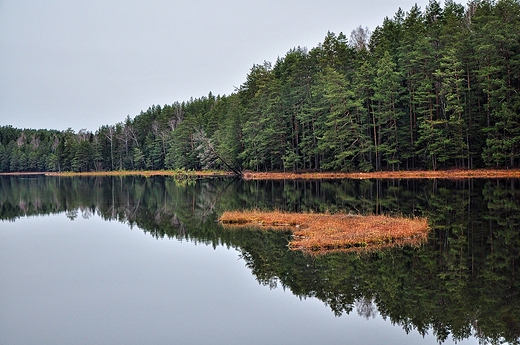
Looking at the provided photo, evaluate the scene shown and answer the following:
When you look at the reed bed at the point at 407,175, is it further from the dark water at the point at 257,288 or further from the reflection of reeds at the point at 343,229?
the reflection of reeds at the point at 343,229

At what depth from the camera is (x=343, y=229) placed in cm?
2114

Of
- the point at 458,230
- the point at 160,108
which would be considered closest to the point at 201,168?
the point at 160,108

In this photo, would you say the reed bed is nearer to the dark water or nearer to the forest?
the forest

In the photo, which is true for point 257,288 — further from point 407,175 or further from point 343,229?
point 407,175

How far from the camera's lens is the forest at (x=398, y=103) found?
173 ft

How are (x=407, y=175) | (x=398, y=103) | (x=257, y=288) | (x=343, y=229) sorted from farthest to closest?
(x=398, y=103) → (x=407, y=175) → (x=343, y=229) → (x=257, y=288)

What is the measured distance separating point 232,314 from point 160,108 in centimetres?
13667

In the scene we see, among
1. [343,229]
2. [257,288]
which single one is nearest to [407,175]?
[343,229]

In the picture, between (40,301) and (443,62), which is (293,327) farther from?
(443,62)

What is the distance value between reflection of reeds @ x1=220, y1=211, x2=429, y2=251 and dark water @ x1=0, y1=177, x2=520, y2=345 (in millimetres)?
905

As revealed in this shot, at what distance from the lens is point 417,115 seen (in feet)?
205

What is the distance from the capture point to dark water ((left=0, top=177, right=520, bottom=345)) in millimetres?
11180

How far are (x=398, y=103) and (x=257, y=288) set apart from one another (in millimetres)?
53668

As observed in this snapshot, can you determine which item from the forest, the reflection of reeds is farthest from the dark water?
the forest
